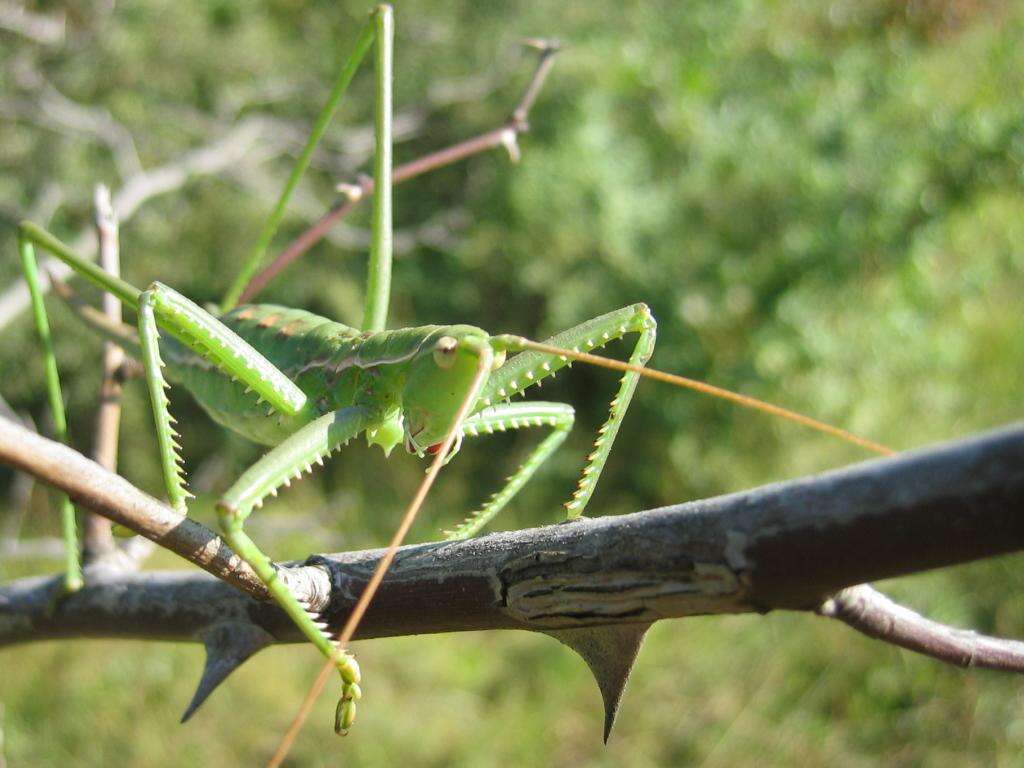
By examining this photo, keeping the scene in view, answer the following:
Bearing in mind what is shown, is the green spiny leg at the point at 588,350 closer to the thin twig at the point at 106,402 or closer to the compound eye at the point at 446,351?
the compound eye at the point at 446,351

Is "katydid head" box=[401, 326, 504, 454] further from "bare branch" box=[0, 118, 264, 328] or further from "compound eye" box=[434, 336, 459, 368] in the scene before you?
"bare branch" box=[0, 118, 264, 328]

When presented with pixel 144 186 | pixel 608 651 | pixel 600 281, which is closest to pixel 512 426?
pixel 608 651

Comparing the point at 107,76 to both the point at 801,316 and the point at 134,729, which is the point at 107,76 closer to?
the point at 134,729

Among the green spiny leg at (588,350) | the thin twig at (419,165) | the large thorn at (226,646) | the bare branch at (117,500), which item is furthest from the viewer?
the thin twig at (419,165)

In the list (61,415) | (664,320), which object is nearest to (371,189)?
(61,415)

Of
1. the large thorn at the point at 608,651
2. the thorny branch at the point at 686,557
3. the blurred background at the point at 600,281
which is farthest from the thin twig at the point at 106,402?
the blurred background at the point at 600,281

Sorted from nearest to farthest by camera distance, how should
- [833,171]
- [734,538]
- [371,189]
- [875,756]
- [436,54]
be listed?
[734,538]
[371,189]
[875,756]
[833,171]
[436,54]

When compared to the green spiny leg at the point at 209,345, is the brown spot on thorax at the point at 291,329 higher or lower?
higher
